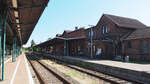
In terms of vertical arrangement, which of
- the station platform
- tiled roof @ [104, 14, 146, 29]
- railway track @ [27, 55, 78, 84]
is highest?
tiled roof @ [104, 14, 146, 29]

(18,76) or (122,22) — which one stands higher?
(122,22)

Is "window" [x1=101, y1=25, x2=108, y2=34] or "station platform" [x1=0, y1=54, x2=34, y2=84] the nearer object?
"station platform" [x1=0, y1=54, x2=34, y2=84]

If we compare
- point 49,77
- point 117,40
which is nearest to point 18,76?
point 49,77

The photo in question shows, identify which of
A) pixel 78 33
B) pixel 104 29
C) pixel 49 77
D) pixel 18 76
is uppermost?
pixel 78 33

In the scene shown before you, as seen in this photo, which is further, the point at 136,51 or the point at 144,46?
the point at 136,51

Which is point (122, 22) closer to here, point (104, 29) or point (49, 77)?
point (104, 29)

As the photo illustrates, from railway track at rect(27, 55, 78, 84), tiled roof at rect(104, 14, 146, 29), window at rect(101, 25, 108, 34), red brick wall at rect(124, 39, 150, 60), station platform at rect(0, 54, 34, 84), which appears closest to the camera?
station platform at rect(0, 54, 34, 84)

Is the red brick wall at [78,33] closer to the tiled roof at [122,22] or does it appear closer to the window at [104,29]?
the window at [104,29]

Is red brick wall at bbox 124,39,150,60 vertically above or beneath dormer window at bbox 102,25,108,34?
beneath

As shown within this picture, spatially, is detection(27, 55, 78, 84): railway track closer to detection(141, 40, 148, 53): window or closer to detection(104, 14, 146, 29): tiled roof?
detection(141, 40, 148, 53): window

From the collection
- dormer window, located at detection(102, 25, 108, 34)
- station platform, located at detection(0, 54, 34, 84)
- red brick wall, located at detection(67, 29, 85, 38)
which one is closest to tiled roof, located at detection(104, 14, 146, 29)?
dormer window, located at detection(102, 25, 108, 34)

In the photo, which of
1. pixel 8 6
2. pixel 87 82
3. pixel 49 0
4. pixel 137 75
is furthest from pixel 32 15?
pixel 137 75

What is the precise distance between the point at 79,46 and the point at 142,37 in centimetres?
1449

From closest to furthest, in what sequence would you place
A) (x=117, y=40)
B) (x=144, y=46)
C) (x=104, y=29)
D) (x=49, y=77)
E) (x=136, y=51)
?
(x=49, y=77)
(x=144, y=46)
(x=136, y=51)
(x=117, y=40)
(x=104, y=29)
